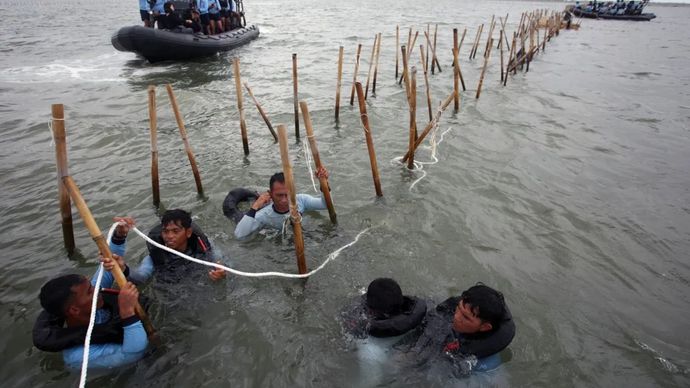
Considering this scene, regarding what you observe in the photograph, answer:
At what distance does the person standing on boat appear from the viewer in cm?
2059

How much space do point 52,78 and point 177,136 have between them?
10562 mm

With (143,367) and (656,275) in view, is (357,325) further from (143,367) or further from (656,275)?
(656,275)

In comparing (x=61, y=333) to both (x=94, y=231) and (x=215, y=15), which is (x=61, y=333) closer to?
(x=94, y=231)

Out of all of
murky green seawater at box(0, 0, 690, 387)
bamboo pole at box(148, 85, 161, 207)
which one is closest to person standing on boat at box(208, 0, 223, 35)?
murky green seawater at box(0, 0, 690, 387)

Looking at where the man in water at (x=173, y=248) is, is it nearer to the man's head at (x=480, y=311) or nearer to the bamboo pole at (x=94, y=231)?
the bamboo pole at (x=94, y=231)

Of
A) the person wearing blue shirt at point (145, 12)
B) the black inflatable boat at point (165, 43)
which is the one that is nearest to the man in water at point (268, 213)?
the black inflatable boat at point (165, 43)

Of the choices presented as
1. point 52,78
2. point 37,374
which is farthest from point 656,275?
point 52,78

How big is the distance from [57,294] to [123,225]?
3.41 ft

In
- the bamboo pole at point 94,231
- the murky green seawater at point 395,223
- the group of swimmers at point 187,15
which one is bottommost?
the murky green seawater at point 395,223

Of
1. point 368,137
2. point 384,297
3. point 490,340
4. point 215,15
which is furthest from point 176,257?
point 215,15

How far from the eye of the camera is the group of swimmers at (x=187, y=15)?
18203mm

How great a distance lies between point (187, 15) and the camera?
19453 millimetres

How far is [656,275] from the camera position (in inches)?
213

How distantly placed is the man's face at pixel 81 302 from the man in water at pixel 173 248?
746 mm
